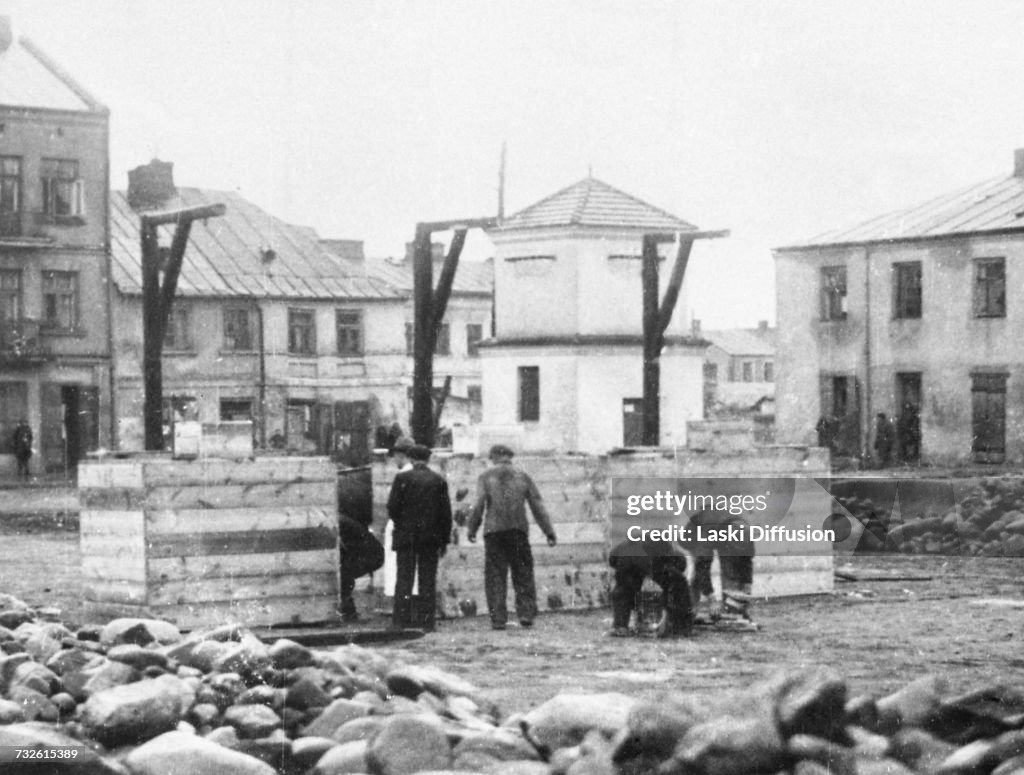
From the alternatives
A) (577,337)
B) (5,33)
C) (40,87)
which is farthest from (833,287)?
(5,33)

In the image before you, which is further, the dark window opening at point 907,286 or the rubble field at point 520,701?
the dark window opening at point 907,286

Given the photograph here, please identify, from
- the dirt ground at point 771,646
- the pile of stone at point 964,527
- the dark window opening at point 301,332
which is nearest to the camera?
the dirt ground at point 771,646

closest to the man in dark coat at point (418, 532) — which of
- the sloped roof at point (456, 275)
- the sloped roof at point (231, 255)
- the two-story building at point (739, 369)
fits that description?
the sloped roof at point (231, 255)

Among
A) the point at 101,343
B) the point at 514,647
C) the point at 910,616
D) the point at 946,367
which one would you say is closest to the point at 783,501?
the point at 910,616

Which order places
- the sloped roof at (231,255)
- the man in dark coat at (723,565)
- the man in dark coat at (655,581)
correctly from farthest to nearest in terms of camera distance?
the sloped roof at (231,255)
the man in dark coat at (723,565)
the man in dark coat at (655,581)

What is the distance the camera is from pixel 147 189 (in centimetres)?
4981

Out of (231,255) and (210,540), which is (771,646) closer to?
(210,540)

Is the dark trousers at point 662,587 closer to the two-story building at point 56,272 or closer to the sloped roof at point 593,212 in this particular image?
the sloped roof at point 593,212

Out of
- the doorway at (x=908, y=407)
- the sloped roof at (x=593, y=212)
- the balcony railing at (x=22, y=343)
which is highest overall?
the sloped roof at (x=593, y=212)

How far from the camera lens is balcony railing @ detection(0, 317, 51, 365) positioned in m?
44.7

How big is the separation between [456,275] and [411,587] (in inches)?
1826

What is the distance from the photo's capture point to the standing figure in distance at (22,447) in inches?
1608

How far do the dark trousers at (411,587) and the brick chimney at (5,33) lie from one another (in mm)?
21727

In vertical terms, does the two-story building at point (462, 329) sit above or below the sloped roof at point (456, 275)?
below
